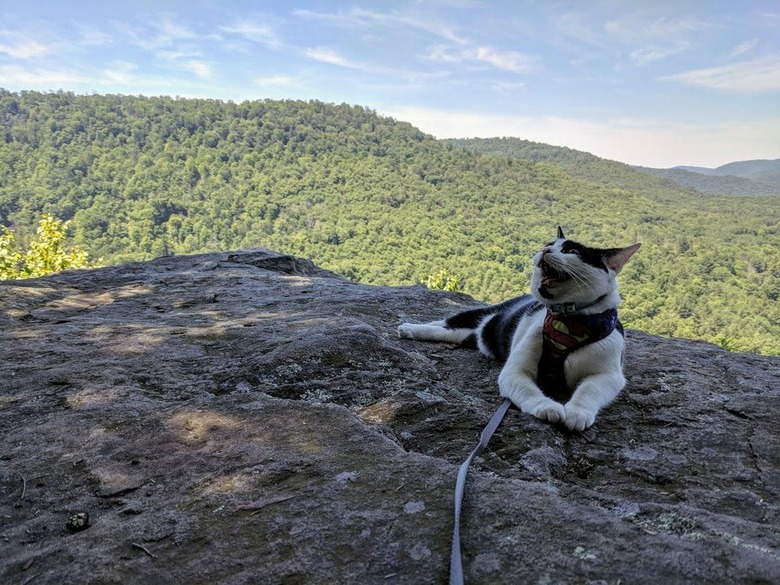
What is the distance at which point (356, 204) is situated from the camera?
103625 mm

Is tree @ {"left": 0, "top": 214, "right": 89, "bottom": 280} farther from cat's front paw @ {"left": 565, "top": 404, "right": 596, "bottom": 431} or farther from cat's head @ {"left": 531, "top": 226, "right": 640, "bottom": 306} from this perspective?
cat's front paw @ {"left": 565, "top": 404, "right": 596, "bottom": 431}

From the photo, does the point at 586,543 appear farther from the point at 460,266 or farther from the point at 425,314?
the point at 460,266

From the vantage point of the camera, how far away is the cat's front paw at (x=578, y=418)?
8.14ft

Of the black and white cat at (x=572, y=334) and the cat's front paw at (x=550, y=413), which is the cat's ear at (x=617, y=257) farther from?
the cat's front paw at (x=550, y=413)

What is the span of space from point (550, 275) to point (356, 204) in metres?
102

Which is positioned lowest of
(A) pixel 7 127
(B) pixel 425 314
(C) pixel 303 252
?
(C) pixel 303 252

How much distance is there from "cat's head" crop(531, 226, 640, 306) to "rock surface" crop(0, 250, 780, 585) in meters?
0.65

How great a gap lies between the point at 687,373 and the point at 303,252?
260 ft

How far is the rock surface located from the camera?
4.58 ft

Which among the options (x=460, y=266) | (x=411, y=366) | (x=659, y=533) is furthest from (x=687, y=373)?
(x=460, y=266)

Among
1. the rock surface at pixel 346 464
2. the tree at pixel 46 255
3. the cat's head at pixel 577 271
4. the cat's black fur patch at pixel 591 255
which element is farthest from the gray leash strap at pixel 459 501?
the tree at pixel 46 255

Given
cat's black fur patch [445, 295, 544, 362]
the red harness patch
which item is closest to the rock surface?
cat's black fur patch [445, 295, 544, 362]

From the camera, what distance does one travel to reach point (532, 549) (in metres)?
1.38

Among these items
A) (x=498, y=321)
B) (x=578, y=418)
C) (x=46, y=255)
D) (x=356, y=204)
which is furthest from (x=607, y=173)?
(x=578, y=418)
